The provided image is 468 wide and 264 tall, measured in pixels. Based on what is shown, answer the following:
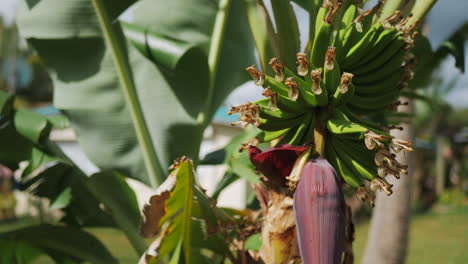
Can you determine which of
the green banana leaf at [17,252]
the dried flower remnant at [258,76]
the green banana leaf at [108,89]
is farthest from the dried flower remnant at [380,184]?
the green banana leaf at [17,252]

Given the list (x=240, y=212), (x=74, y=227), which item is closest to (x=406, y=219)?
(x=240, y=212)

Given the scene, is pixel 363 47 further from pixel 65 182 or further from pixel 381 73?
pixel 65 182

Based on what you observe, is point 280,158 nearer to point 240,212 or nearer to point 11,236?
point 240,212

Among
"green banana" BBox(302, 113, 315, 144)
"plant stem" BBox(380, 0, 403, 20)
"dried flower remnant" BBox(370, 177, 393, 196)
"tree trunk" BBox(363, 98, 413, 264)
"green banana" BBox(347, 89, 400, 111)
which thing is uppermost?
"plant stem" BBox(380, 0, 403, 20)

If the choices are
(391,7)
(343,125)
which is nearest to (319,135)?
(343,125)

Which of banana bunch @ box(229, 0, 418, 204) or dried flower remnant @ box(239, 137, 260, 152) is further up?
banana bunch @ box(229, 0, 418, 204)

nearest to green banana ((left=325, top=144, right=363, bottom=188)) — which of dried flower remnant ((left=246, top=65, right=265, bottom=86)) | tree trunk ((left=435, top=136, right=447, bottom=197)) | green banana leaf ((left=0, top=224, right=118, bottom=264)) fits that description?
dried flower remnant ((left=246, top=65, right=265, bottom=86))

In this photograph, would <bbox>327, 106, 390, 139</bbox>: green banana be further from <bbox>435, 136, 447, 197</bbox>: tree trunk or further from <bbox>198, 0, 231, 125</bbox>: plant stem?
<bbox>435, 136, 447, 197</bbox>: tree trunk
